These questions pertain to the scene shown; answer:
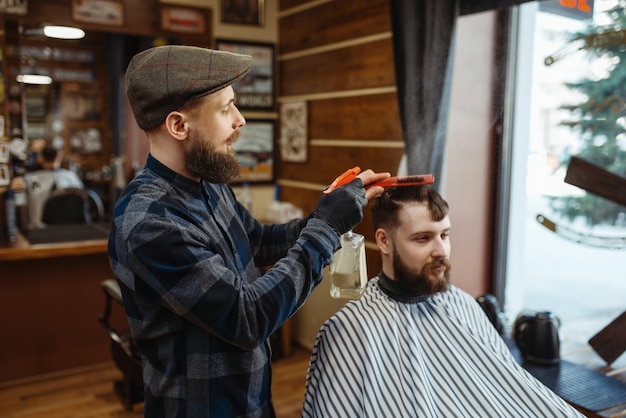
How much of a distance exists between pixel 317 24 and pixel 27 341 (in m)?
2.40

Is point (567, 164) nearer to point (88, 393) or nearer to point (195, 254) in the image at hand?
point (195, 254)

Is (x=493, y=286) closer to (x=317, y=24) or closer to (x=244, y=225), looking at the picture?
(x=244, y=225)

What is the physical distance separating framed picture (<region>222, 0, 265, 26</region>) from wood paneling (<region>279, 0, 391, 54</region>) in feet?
0.51

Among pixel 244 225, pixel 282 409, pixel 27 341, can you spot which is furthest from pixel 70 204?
pixel 244 225

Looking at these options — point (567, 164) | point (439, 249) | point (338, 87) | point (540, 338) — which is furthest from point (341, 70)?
point (540, 338)

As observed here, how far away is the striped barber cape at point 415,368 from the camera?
1530 millimetres

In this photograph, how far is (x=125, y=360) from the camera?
2.76m

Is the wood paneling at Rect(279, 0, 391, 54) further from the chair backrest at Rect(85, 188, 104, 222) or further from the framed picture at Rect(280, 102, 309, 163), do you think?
the chair backrest at Rect(85, 188, 104, 222)

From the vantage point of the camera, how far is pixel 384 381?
1609mm

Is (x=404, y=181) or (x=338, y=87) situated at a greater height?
(x=338, y=87)

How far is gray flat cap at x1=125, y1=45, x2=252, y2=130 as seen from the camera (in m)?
1.26

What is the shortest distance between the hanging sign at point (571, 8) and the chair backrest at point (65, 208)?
9.52ft

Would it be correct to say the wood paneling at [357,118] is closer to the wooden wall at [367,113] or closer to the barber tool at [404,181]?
the wooden wall at [367,113]

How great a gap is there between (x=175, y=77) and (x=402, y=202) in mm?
807
